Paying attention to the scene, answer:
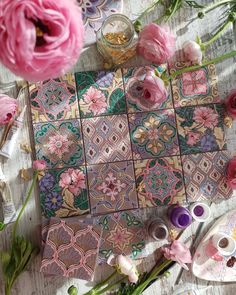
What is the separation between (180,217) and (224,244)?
141mm

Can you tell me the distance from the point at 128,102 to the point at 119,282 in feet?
1.38

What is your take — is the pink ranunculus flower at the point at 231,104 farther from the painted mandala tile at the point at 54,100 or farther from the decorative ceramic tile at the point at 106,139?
the painted mandala tile at the point at 54,100

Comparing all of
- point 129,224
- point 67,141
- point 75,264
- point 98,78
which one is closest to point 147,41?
point 98,78

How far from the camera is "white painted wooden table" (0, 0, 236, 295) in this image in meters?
1.05

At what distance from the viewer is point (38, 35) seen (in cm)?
65

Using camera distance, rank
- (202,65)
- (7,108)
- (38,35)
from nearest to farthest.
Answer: (38,35) < (7,108) < (202,65)

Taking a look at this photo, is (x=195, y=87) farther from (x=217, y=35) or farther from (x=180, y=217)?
(x=180, y=217)

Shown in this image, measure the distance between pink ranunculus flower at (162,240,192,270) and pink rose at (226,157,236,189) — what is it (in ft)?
0.62

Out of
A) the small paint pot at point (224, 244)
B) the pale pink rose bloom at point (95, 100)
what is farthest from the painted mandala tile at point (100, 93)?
the small paint pot at point (224, 244)

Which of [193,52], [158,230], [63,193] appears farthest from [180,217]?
[193,52]

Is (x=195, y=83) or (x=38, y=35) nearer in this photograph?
(x=38, y=35)

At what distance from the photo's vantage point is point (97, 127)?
1076 millimetres

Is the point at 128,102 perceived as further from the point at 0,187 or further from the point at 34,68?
the point at 34,68

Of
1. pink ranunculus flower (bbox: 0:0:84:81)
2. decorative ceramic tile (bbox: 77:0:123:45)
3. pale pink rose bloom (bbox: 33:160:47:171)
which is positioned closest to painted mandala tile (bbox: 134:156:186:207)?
pale pink rose bloom (bbox: 33:160:47:171)
